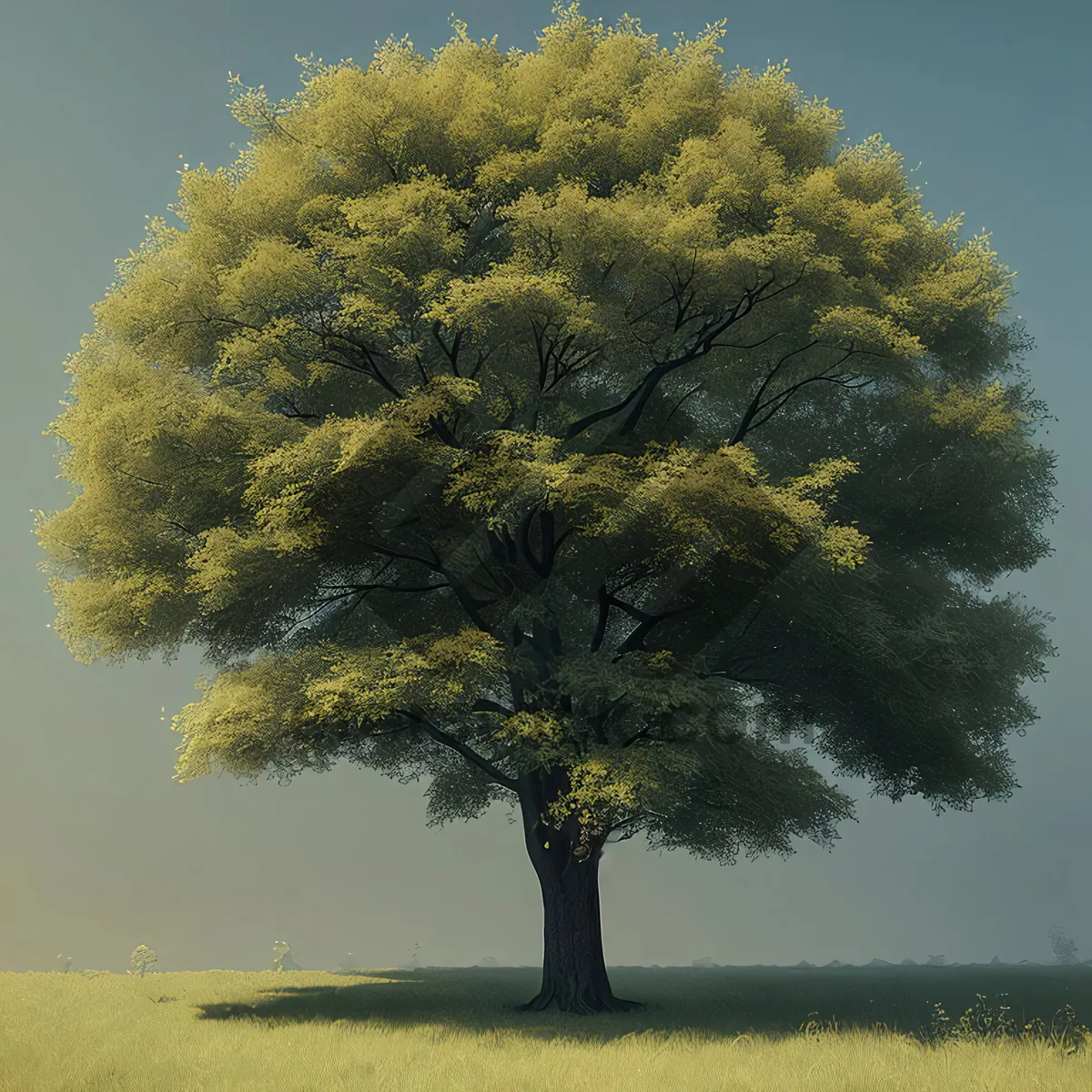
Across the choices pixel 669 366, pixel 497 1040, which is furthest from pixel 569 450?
pixel 497 1040

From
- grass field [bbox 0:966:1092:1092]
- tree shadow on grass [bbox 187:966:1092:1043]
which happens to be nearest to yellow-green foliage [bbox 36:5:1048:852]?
grass field [bbox 0:966:1092:1092]

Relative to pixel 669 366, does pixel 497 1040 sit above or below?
below

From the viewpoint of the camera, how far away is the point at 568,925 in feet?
69.1

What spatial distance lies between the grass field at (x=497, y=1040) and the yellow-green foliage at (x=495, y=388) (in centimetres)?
413

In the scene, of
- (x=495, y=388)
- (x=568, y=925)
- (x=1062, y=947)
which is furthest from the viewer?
(x=1062, y=947)

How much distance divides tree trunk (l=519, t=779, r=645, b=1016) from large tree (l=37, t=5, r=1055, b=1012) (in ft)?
0.25

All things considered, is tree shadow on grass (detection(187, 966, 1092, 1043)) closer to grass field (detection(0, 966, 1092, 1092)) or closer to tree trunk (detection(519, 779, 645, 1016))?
grass field (detection(0, 966, 1092, 1092))

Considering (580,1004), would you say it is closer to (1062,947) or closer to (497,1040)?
(497,1040)

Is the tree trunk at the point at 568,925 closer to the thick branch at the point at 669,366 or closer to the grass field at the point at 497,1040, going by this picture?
the grass field at the point at 497,1040

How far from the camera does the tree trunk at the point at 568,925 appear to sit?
20688 mm

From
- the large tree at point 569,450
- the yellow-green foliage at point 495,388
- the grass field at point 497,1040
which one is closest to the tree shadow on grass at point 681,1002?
the grass field at point 497,1040

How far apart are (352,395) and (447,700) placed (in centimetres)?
723

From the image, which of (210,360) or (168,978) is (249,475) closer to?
(210,360)

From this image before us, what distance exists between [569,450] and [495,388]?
1873mm
